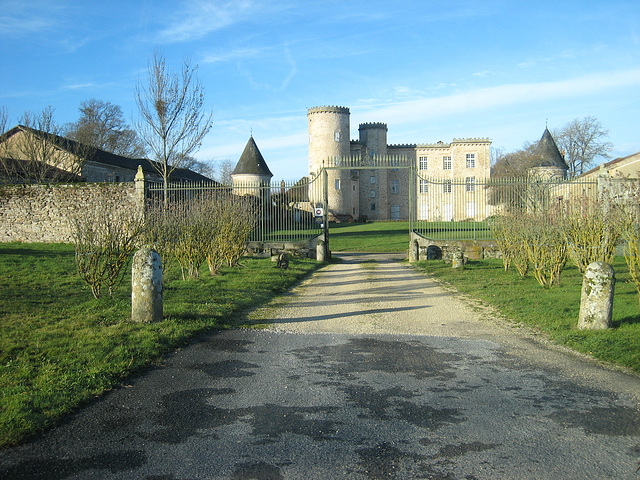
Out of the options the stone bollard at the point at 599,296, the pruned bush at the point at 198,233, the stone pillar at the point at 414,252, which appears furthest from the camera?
the stone pillar at the point at 414,252

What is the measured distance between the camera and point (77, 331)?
6.68 meters

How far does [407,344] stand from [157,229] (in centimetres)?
718

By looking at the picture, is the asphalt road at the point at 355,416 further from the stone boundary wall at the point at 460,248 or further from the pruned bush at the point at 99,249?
the stone boundary wall at the point at 460,248

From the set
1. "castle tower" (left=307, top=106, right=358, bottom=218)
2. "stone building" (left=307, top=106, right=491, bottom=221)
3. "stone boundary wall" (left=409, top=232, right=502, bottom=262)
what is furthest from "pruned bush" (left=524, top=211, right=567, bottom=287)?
"castle tower" (left=307, top=106, right=358, bottom=218)

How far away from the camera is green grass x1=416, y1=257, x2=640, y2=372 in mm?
6227

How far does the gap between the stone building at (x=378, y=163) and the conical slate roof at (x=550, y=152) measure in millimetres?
5691

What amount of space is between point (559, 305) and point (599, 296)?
1.92 metres

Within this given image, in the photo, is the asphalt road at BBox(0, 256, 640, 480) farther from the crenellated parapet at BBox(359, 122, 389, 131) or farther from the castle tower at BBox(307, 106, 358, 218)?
the crenellated parapet at BBox(359, 122, 389, 131)

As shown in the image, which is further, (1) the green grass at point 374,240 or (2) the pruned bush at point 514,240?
(1) the green grass at point 374,240

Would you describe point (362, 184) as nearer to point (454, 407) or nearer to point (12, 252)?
point (12, 252)

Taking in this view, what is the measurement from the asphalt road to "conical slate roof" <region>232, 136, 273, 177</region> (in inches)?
1757

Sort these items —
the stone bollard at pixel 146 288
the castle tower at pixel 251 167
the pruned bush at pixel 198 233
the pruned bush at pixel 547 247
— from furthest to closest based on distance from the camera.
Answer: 1. the castle tower at pixel 251 167
2. the pruned bush at pixel 198 233
3. the pruned bush at pixel 547 247
4. the stone bollard at pixel 146 288

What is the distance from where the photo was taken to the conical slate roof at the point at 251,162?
50.5 m

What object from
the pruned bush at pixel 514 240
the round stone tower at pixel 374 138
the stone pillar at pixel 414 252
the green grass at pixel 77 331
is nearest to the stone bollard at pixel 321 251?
the stone pillar at pixel 414 252
